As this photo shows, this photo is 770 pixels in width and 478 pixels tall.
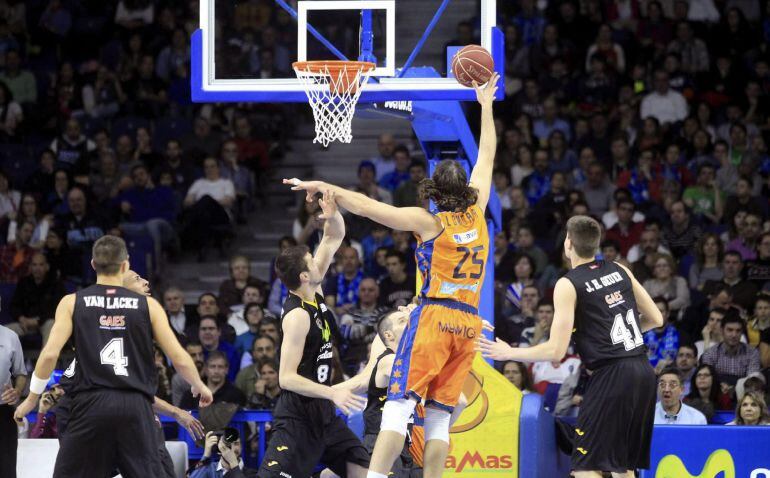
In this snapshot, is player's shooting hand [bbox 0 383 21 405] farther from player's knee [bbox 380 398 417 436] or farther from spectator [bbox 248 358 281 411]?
spectator [bbox 248 358 281 411]

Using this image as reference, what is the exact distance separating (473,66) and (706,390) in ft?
16.9

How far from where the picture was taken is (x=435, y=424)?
27.0ft

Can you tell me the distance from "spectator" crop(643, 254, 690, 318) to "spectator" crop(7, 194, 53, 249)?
7918 millimetres

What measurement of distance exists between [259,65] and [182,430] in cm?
881

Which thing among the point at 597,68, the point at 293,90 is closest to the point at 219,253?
the point at 597,68

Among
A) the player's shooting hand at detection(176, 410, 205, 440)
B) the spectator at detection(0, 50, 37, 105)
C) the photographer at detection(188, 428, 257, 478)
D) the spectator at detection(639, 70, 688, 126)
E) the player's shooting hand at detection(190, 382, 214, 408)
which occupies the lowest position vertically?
the photographer at detection(188, 428, 257, 478)

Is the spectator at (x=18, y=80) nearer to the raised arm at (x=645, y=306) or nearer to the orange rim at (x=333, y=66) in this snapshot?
the orange rim at (x=333, y=66)

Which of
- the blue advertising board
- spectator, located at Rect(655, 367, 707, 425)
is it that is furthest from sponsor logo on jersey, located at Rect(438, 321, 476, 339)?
spectator, located at Rect(655, 367, 707, 425)

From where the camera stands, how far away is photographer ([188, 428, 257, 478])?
11.0 m

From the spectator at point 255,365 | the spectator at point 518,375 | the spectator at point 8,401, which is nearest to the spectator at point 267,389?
the spectator at point 255,365

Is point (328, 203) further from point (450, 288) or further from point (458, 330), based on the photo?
point (458, 330)

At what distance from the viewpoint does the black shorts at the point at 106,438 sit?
7898 mm

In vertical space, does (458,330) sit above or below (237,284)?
above

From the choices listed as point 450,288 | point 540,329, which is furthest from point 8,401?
point 540,329
